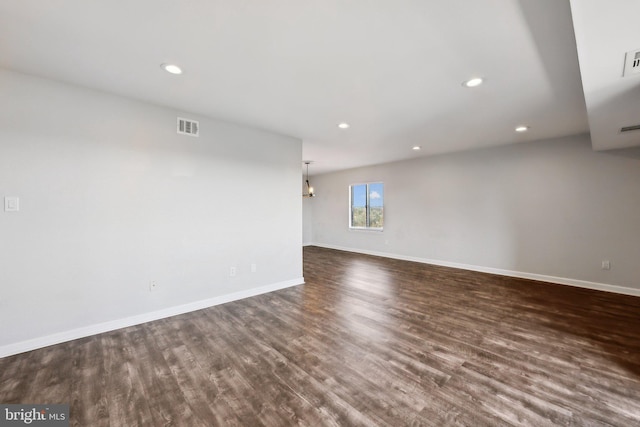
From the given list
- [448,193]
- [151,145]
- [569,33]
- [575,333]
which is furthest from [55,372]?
[448,193]

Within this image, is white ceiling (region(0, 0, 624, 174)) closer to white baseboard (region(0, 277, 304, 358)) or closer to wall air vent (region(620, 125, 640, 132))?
wall air vent (region(620, 125, 640, 132))

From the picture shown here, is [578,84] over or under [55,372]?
over

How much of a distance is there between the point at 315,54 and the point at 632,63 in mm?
2243

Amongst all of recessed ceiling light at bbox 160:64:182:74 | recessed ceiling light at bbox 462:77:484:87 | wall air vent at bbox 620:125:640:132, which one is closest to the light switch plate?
recessed ceiling light at bbox 160:64:182:74

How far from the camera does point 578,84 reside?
2.49 meters

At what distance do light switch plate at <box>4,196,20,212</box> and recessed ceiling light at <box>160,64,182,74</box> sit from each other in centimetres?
181

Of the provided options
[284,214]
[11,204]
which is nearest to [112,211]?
[11,204]

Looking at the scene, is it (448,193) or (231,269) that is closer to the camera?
(231,269)

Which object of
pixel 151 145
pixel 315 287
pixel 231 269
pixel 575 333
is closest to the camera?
pixel 575 333

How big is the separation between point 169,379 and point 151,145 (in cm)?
249

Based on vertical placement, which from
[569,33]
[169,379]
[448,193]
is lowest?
[169,379]

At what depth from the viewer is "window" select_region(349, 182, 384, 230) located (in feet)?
23.7

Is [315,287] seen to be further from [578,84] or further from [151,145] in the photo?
[578,84]

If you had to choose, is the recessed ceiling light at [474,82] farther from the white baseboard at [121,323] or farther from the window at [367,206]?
the window at [367,206]
